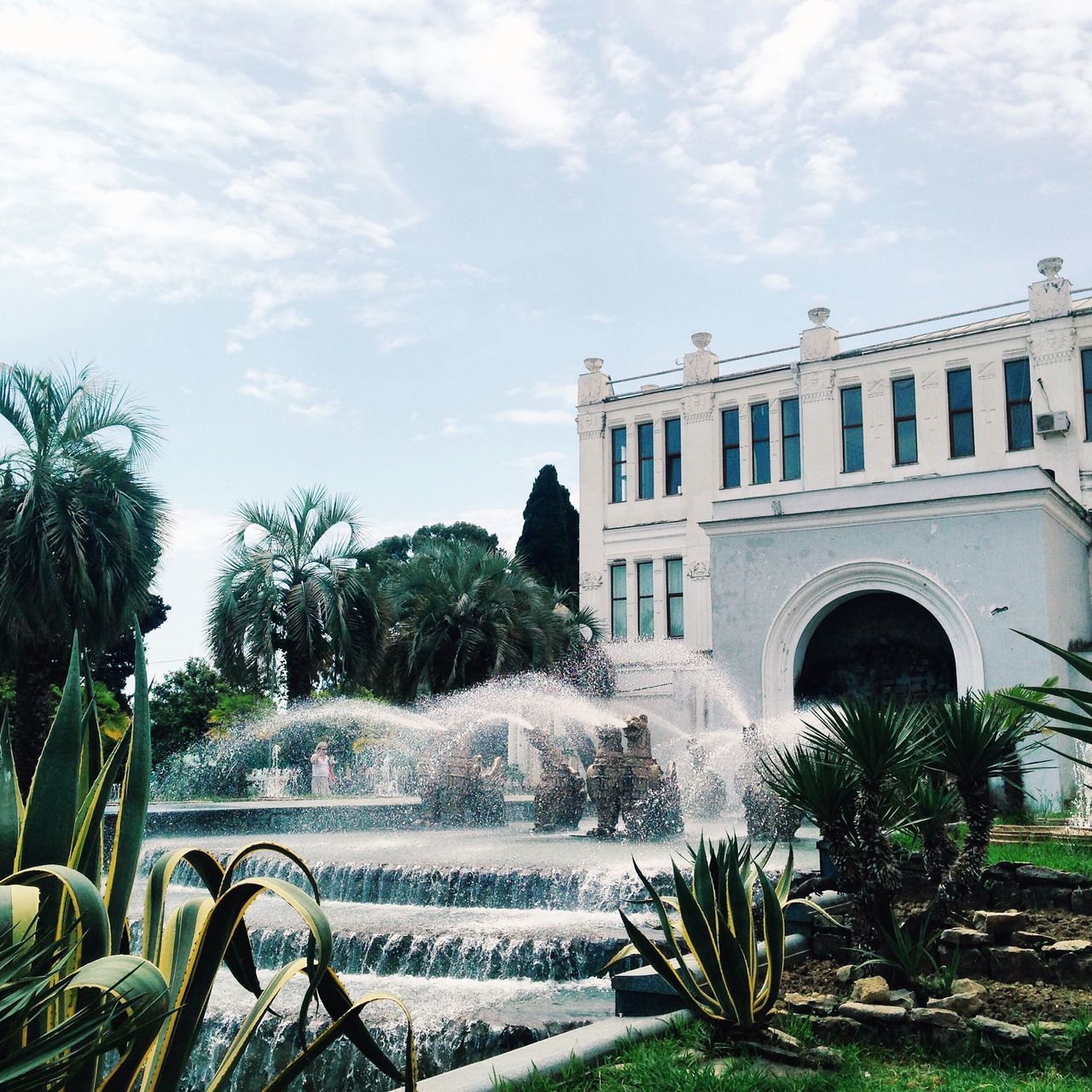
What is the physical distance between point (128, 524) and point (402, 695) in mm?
9230

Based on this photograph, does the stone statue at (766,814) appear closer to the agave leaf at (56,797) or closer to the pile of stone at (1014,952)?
the pile of stone at (1014,952)

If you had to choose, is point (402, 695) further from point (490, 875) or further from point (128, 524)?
point (490, 875)

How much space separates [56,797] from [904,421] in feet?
92.3

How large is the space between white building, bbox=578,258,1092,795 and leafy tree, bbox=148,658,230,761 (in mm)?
13413

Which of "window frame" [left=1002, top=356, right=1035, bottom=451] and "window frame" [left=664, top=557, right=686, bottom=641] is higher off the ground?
"window frame" [left=1002, top=356, right=1035, bottom=451]

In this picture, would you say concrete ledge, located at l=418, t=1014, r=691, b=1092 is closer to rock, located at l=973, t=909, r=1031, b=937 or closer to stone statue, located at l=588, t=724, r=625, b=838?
rock, located at l=973, t=909, r=1031, b=937

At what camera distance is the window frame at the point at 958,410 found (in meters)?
27.4

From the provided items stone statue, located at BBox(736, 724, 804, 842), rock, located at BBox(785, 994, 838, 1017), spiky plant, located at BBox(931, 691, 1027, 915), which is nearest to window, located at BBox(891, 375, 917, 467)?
stone statue, located at BBox(736, 724, 804, 842)

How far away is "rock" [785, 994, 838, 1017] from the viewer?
5918 millimetres

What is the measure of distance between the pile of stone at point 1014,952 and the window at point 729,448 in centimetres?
2419

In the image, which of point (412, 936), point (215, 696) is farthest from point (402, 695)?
point (412, 936)

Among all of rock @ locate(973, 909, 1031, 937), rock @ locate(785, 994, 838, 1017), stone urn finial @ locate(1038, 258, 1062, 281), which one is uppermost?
stone urn finial @ locate(1038, 258, 1062, 281)

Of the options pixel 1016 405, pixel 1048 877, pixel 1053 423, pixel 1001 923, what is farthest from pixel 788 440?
pixel 1001 923

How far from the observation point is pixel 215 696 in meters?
36.4
